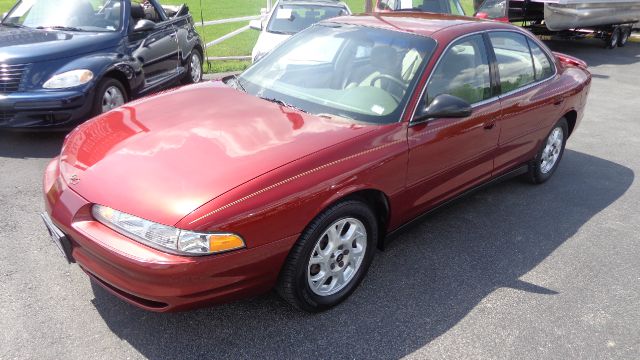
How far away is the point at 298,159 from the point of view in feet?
9.03

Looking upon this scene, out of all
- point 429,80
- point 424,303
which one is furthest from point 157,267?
point 429,80

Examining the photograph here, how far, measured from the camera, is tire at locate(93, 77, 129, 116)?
17.9ft

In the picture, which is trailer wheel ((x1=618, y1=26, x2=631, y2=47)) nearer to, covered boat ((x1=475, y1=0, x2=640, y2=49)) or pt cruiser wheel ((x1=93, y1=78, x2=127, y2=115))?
covered boat ((x1=475, y1=0, x2=640, y2=49))

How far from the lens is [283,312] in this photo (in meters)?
3.01

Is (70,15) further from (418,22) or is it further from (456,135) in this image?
(456,135)

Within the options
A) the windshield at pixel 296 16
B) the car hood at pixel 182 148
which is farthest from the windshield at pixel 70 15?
the car hood at pixel 182 148

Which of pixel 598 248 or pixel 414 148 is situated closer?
pixel 414 148

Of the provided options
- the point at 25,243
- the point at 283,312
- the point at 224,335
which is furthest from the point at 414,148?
the point at 25,243

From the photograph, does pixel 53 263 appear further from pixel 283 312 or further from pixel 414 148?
pixel 414 148

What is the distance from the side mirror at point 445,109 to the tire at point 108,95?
3649 mm

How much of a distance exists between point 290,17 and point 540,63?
4.88 metres

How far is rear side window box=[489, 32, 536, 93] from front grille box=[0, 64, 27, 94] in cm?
437

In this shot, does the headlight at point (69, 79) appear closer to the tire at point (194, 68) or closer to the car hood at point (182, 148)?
the car hood at point (182, 148)

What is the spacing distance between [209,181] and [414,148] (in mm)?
1341
